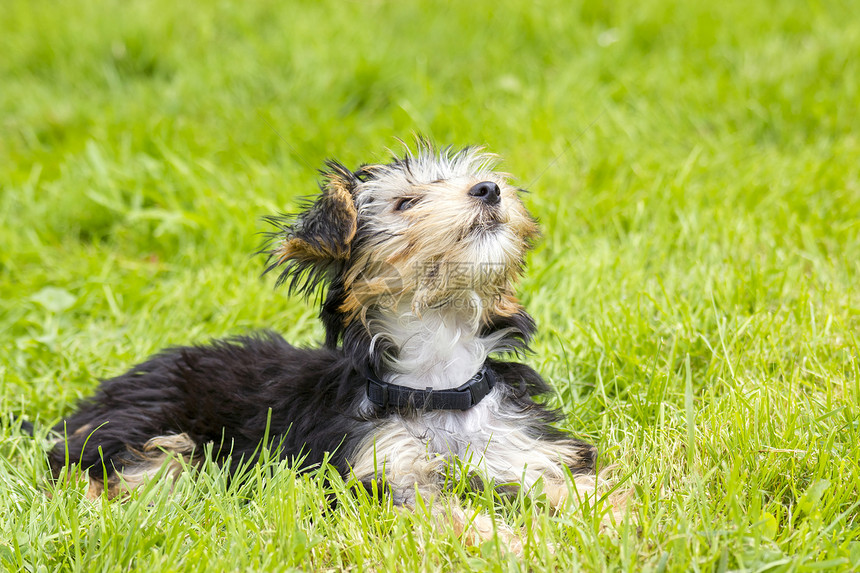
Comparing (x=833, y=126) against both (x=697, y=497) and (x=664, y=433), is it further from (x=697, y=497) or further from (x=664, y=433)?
(x=697, y=497)

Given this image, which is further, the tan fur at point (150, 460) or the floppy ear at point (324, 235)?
the tan fur at point (150, 460)

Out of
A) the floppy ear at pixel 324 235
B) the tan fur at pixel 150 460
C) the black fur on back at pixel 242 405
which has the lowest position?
the tan fur at pixel 150 460

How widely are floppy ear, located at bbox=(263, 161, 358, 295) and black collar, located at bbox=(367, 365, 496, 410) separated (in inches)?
18.4

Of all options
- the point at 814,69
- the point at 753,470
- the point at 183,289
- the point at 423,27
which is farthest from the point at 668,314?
the point at 423,27

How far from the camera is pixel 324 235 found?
113 inches

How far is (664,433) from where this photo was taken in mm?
3186

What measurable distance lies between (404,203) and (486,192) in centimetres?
35

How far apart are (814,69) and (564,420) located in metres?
4.64

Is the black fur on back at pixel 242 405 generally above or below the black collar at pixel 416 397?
below

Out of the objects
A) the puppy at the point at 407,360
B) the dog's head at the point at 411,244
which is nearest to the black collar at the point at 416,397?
the puppy at the point at 407,360

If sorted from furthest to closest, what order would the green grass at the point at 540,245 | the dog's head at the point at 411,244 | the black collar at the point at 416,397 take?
1. the black collar at the point at 416,397
2. the dog's head at the point at 411,244
3. the green grass at the point at 540,245

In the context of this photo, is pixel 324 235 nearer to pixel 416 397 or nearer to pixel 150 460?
pixel 416 397

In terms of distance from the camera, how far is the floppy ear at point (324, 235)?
2861 millimetres

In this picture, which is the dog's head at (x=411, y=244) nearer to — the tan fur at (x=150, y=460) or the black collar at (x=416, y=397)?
the black collar at (x=416, y=397)
